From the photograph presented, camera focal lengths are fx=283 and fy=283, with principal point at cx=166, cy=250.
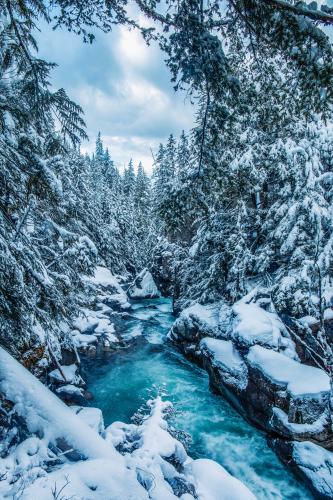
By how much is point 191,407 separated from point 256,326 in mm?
4107

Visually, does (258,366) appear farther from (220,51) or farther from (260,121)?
(260,121)

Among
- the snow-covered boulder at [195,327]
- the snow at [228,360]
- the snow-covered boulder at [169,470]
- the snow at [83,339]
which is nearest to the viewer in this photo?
the snow-covered boulder at [169,470]

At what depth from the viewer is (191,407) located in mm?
11094

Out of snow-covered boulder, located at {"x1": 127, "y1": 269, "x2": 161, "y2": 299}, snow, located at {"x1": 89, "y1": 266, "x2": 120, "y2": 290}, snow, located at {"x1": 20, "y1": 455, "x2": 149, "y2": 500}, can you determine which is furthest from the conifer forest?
snow-covered boulder, located at {"x1": 127, "y1": 269, "x2": 161, "y2": 299}

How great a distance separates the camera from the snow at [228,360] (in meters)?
10.1

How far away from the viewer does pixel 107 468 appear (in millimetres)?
3621

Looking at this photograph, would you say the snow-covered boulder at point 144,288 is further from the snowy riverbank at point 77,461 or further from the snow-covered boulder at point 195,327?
the snowy riverbank at point 77,461

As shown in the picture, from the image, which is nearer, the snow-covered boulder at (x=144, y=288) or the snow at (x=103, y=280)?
the snow at (x=103, y=280)

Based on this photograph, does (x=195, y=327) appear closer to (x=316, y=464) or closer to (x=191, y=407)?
(x=191, y=407)

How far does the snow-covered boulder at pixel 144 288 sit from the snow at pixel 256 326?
1830 centimetres

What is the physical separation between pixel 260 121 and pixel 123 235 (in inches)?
1155

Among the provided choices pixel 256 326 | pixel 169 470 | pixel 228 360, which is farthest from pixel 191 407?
pixel 169 470

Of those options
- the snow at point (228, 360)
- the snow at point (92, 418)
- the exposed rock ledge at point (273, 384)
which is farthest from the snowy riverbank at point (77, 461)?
the snow at point (228, 360)

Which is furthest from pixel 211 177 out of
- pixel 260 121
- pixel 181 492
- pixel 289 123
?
pixel 260 121
